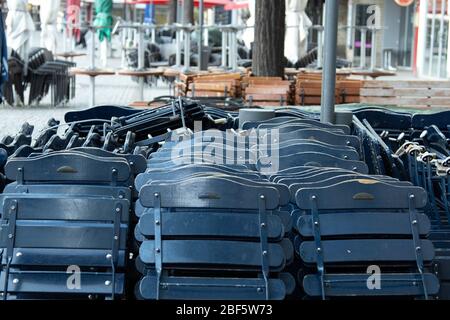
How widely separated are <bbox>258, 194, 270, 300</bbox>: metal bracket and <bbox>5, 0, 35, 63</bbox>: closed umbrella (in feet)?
45.9

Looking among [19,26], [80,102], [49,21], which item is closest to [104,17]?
[49,21]

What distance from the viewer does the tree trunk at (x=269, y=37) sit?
43.7 ft

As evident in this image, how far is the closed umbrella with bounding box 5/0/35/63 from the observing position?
17812 mm

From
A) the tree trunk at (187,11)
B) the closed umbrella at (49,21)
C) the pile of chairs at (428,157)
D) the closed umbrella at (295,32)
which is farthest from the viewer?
the tree trunk at (187,11)

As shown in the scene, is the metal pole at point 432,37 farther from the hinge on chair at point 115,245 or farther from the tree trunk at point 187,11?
the hinge on chair at point 115,245

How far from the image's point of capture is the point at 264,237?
4254 millimetres

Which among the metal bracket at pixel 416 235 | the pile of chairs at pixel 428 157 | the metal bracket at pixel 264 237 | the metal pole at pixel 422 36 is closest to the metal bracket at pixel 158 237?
the metal bracket at pixel 264 237

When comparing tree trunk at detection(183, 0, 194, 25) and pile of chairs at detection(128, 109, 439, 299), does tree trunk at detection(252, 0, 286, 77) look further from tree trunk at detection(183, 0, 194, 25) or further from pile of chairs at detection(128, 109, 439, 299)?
tree trunk at detection(183, 0, 194, 25)

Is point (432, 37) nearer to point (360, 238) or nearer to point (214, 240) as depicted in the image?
point (360, 238)

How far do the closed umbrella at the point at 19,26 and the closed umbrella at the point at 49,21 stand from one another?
2627 millimetres

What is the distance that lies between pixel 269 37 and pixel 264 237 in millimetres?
9342

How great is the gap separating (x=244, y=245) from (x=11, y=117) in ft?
39.7

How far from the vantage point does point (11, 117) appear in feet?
51.9

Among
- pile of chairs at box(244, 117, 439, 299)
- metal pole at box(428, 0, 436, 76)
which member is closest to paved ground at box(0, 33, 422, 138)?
metal pole at box(428, 0, 436, 76)
